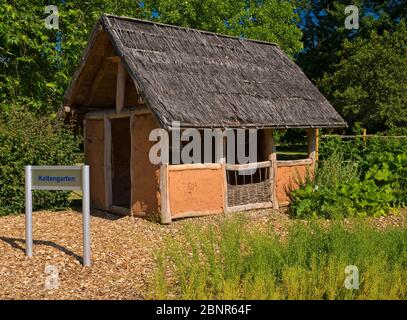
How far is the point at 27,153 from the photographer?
1078 cm

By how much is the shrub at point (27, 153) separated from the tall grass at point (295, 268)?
547cm

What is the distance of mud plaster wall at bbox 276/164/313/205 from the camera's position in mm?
11625

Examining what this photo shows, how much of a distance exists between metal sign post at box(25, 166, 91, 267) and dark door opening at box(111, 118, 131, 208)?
547 centimetres

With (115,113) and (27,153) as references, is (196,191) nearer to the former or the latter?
(115,113)

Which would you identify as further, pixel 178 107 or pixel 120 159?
pixel 120 159

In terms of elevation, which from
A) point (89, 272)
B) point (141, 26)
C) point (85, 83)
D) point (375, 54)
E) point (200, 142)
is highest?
point (375, 54)

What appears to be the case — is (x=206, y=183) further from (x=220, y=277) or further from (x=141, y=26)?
(x=220, y=277)

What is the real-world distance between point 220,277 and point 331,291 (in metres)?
1.13

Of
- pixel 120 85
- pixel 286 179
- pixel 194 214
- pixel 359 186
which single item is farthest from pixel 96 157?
pixel 359 186

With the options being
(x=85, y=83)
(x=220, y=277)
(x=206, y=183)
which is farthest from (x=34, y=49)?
(x=220, y=277)

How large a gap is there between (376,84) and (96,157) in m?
17.2

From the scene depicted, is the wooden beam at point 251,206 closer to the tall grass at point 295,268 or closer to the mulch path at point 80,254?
the mulch path at point 80,254

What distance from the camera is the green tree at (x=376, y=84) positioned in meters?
24.2
